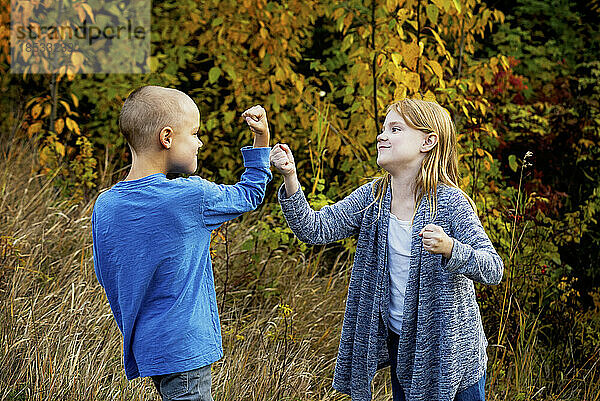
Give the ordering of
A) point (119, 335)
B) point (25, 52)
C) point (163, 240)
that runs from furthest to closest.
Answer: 1. point (25, 52)
2. point (119, 335)
3. point (163, 240)

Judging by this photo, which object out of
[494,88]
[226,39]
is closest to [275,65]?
[226,39]

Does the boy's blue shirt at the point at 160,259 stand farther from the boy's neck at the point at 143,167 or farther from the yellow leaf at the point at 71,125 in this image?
the yellow leaf at the point at 71,125

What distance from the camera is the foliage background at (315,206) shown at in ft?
10.1

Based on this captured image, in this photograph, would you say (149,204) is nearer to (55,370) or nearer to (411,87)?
(55,370)

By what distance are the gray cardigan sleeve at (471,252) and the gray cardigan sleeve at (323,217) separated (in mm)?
342

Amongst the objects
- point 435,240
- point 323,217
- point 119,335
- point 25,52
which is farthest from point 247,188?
point 25,52

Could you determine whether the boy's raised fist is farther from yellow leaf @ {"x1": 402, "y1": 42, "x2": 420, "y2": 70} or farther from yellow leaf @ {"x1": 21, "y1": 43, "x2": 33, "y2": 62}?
yellow leaf @ {"x1": 21, "y1": 43, "x2": 33, "y2": 62}

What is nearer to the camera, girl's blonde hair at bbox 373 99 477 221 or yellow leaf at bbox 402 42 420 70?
girl's blonde hair at bbox 373 99 477 221

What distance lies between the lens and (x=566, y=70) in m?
5.84

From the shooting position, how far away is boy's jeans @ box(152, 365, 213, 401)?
6.18ft

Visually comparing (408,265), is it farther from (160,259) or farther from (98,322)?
(98,322)

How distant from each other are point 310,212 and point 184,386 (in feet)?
2.28
